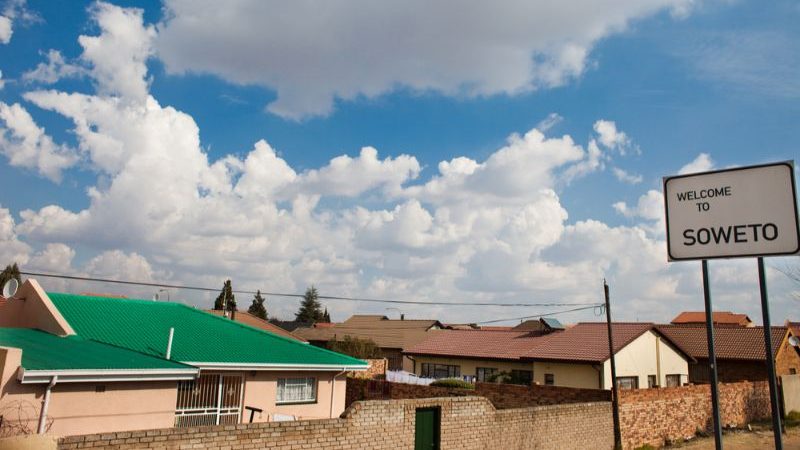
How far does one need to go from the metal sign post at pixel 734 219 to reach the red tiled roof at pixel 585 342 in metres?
22.9

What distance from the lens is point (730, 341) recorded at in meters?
36.8

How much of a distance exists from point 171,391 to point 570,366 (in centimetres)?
2030

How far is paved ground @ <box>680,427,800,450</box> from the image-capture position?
797 inches

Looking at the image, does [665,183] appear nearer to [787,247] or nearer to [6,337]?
[787,247]

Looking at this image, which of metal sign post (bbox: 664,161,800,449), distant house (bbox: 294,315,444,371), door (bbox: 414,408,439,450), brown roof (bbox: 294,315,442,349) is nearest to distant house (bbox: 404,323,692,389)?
door (bbox: 414,408,439,450)

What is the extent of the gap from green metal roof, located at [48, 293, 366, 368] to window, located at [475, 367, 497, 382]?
14.8 meters

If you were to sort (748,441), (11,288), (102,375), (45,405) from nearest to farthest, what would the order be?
(45,405) → (102,375) → (11,288) → (748,441)

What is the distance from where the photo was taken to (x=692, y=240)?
5715 mm

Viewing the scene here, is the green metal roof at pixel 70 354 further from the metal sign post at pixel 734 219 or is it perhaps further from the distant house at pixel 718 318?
the distant house at pixel 718 318

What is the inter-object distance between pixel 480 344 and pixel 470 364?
201 cm

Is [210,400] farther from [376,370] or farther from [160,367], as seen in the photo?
[376,370]

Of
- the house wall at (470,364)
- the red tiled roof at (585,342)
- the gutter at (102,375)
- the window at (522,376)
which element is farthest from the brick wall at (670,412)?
the gutter at (102,375)

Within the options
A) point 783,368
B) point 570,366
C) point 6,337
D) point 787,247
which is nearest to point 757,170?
point 787,247

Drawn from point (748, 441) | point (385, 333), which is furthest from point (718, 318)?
point (748, 441)
